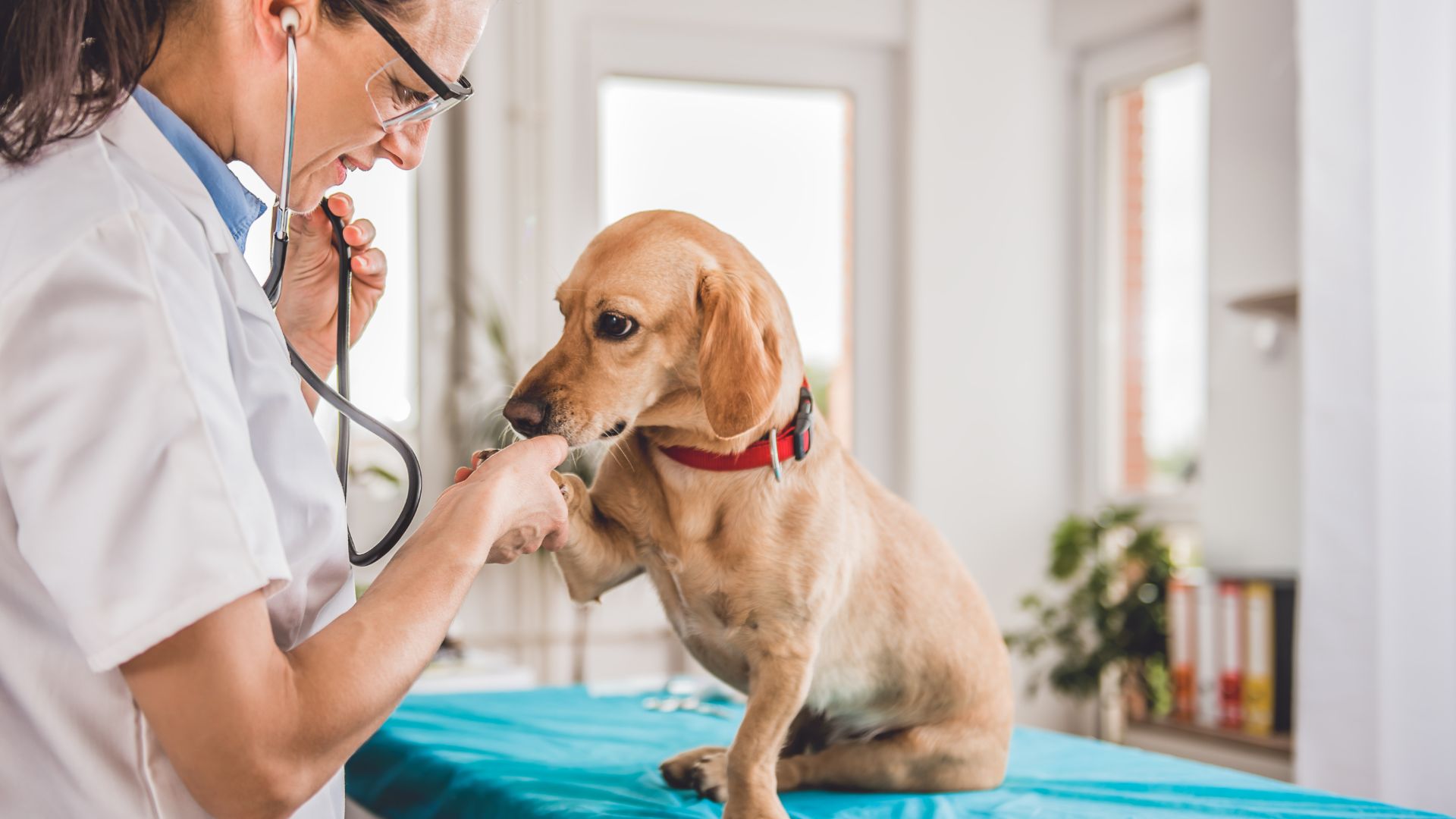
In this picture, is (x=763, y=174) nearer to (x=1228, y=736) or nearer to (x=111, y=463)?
(x=1228, y=736)

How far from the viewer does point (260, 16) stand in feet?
2.56

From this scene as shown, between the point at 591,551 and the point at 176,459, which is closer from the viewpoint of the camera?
the point at 176,459

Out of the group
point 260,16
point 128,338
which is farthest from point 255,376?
point 260,16

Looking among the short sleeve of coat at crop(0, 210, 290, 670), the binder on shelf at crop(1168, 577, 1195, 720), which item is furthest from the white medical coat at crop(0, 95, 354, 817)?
the binder on shelf at crop(1168, 577, 1195, 720)

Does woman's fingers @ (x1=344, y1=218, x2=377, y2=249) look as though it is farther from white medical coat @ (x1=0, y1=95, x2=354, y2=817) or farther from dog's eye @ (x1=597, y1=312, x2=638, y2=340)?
white medical coat @ (x1=0, y1=95, x2=354, y2=817)

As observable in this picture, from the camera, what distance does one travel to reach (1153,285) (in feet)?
12.3

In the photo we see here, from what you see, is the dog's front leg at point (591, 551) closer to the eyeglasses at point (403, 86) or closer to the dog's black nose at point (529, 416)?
the dog's black nose at point (529, 416)

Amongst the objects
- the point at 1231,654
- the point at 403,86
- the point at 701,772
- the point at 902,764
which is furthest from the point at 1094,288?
the point at 403,86

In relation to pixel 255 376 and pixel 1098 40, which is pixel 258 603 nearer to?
pixel 255 376

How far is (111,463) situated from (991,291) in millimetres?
3441

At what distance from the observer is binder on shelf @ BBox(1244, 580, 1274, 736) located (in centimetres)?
265

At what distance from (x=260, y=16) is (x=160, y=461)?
35cm

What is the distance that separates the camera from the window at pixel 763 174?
3.52 meters

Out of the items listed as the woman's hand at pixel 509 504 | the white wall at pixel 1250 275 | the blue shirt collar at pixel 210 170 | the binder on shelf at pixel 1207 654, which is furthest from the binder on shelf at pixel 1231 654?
the blue shirt collar at pixel 210 170
